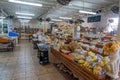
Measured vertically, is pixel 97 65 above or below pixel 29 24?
below

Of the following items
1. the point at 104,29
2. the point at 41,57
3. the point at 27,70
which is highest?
the point at 104,29

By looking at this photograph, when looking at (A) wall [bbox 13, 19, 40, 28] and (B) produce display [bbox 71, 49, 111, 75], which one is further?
(A) wall [bbox 13, 19, 40, 28]

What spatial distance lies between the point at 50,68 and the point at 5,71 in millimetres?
1572

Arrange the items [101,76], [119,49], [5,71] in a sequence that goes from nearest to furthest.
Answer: [119,49] < [101,76] < [5,71]

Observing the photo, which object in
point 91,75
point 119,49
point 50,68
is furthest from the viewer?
point 50,68

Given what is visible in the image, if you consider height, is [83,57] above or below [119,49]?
below

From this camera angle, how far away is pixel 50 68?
161 inches

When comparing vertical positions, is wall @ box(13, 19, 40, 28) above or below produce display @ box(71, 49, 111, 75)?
above

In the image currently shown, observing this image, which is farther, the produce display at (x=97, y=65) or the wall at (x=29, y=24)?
the wall at (x=29, y=24)

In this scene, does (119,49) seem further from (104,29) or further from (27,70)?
(104,29)

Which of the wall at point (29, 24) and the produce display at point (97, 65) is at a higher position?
the wall at point (29, 24)

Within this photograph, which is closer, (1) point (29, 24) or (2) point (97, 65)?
(2) point (97, 65)

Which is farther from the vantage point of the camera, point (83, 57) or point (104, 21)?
point (104, 21)

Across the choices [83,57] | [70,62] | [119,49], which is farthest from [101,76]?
[70,62]
